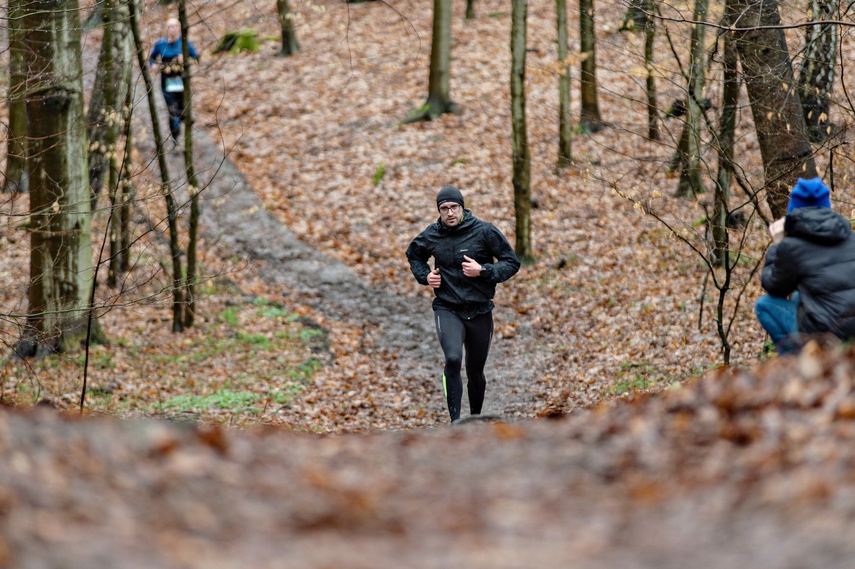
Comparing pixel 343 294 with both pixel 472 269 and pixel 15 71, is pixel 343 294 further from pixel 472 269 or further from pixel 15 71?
pixel 472 269

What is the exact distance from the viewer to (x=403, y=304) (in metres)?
13.3

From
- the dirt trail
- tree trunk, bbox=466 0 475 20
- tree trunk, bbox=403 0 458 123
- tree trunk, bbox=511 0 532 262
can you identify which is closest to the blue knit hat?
the dirt trail

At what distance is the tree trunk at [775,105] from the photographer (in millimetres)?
8516

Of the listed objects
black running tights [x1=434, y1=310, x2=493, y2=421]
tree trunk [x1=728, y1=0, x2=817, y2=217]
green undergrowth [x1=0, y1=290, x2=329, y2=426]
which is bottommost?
green undergrowth [x1=0, y1=290, x2=329, y2=426]

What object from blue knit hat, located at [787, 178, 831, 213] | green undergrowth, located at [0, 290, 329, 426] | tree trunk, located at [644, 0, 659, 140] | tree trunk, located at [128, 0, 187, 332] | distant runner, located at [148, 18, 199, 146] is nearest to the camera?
blue knit hat, located at [787, 178, 831, 213]

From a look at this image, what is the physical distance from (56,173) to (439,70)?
10.5 m

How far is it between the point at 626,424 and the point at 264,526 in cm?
205

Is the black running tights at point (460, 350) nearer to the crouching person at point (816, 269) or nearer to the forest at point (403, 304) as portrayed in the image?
the forest at point (403, 304)

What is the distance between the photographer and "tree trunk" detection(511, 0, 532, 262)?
1302 centimetres

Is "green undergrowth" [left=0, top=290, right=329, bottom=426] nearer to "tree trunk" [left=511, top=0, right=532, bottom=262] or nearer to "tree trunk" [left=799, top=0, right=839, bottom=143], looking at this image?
"tree trunk" [left=511, top=0, right=532, bottom=262]

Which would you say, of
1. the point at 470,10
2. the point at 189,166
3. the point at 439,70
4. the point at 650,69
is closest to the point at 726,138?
the point at 650,69

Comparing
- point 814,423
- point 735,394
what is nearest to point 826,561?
point 814,423

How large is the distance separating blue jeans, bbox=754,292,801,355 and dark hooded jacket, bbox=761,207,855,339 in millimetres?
204

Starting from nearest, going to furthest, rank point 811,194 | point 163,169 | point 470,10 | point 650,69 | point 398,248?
point 811,194 → point 650,69 → point 163,169 → point 398,248 → point 470,10
